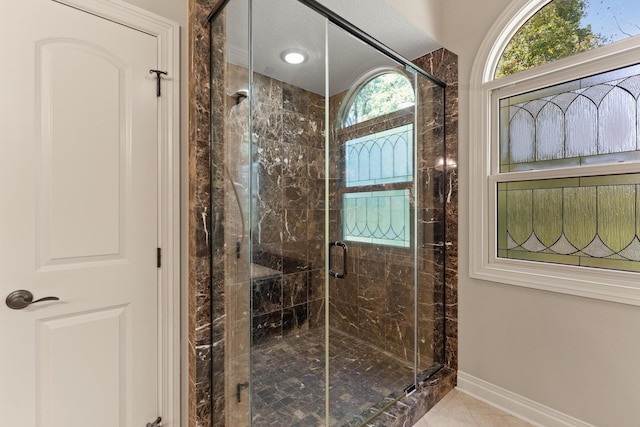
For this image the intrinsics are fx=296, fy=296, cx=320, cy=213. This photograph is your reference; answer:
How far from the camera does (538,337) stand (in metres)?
1.87

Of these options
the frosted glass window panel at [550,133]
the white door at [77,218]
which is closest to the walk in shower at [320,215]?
the white door at [77,218]

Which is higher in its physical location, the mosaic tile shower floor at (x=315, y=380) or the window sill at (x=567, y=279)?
the window sill at (x=567, y=279)

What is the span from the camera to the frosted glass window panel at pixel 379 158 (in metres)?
2.41

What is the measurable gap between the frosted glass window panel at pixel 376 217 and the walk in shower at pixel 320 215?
1 centimetres

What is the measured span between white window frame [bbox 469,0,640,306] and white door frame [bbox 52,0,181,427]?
6.41 feet

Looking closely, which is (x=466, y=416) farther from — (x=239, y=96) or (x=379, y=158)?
(x=239, y=96)

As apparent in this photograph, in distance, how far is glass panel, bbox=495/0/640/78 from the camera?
1642 mm

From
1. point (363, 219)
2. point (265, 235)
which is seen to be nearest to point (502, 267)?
point (363, 219)

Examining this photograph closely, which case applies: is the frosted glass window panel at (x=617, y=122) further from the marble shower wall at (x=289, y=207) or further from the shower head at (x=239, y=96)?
the shower head at (x=239, y=96)

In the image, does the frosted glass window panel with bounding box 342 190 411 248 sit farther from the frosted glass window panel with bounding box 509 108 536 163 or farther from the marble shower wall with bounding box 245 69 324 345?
the frosted glass window panel with bounding box 509 108 536 163

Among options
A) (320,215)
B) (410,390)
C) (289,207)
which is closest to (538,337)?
(410,390)

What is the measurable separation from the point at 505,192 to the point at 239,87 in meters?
1.86

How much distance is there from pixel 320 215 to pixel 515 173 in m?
1.34

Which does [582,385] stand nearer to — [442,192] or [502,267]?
[502,267]
